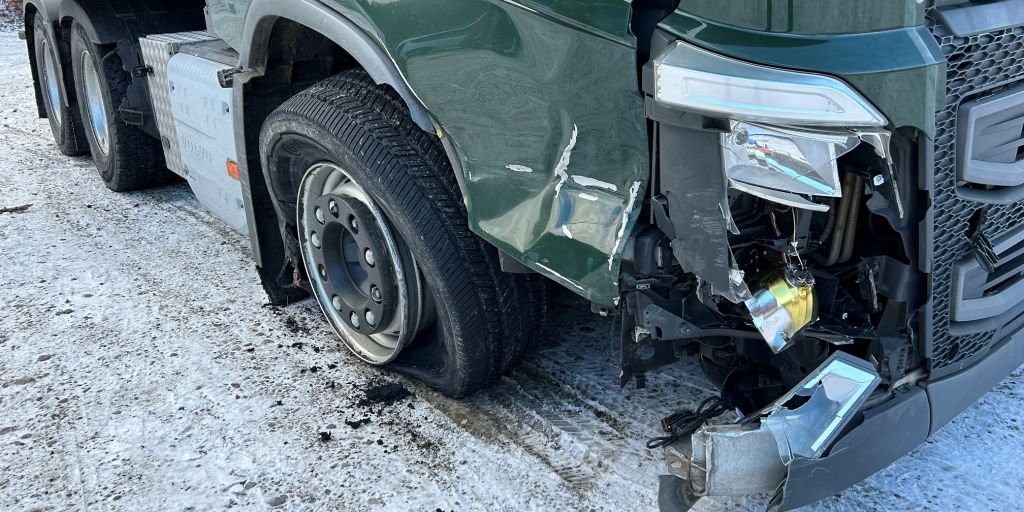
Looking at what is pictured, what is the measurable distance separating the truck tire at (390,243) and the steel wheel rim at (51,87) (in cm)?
356

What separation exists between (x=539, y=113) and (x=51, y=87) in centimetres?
515

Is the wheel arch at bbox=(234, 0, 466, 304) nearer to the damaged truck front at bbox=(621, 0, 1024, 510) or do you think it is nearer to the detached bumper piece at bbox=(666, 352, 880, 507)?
the damaged truck front at bbox=(621, 0, 1024, 510)

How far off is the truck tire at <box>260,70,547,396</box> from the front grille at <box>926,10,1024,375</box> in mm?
1188

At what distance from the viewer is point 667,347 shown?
2383mm

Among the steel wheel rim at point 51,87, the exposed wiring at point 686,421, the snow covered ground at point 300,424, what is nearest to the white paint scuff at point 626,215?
the exposed wiring at point 686,421

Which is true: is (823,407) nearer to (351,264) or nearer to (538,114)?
(538,114)

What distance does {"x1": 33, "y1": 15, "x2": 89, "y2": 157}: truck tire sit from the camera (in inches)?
221

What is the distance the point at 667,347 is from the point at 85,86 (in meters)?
4.45

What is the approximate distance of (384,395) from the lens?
2.94 meters

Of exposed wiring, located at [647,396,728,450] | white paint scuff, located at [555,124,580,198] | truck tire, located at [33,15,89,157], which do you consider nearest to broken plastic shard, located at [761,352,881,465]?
exposed wiring, located at [647,396,728,450]

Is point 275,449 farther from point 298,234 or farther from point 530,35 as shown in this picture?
point 530,35

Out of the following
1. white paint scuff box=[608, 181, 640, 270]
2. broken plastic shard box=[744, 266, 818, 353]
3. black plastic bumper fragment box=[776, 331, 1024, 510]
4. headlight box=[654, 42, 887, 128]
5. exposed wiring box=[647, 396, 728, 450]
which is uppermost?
headlight box=[654, 42, 887, 128]

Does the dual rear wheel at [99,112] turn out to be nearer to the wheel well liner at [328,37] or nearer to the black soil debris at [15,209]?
the black soil debris at [15,209]

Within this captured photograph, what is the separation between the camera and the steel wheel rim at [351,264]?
277 centimetres
